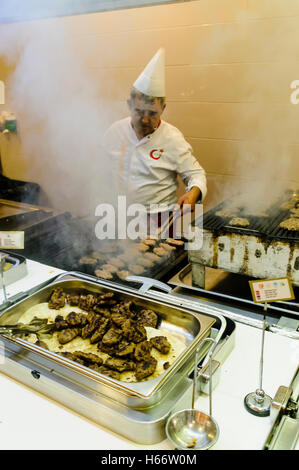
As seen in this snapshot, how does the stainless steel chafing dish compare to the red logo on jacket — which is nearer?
the stainless steel chafing dish

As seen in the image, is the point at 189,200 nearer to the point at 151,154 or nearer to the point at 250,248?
the point at 151,154

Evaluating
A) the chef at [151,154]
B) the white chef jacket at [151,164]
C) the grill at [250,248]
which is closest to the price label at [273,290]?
the grill at [250,248]

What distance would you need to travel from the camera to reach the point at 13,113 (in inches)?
200

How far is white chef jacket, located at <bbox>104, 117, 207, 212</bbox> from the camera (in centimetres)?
323

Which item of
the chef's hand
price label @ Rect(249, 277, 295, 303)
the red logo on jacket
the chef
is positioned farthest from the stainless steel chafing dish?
the red logo on jacket

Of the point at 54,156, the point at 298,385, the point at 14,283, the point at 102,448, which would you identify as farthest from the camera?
the point at 54,156

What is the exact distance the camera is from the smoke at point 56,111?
4.45 m

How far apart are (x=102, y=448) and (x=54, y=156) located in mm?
4298

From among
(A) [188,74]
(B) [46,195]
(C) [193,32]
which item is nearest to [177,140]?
(A) [188,74]

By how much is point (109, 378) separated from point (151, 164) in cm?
235

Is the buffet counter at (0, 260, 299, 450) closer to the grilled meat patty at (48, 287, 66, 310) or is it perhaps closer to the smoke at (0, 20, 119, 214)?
the grilled meat patty at (48, 287, 66, 310)

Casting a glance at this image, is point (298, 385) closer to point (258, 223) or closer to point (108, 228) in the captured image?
point (258, 223)

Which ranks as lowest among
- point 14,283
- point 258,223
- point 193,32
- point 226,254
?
point 14,283

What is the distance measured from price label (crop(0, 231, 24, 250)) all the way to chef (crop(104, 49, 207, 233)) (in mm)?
1436
